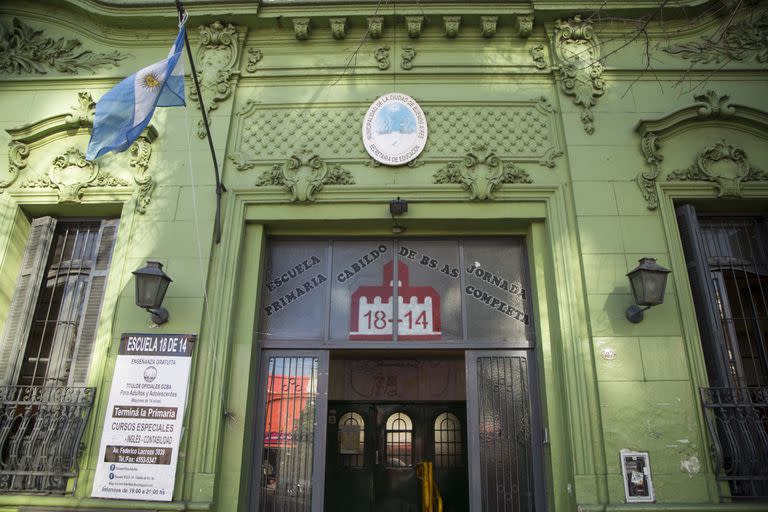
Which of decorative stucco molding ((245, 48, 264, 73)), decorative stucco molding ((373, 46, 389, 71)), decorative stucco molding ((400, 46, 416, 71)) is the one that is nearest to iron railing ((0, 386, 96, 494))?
decorative stucco molding ((245, 48, 264, 73))

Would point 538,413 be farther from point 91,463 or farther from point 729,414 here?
point 91,463

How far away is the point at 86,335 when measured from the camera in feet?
18.7

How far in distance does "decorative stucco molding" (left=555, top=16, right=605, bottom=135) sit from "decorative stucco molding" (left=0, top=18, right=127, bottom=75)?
5.60 m

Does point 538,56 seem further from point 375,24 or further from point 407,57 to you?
point 375,24

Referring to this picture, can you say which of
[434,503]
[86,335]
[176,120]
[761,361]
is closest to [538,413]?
[761,361]

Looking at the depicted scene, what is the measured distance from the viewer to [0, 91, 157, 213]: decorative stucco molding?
20.0 ft

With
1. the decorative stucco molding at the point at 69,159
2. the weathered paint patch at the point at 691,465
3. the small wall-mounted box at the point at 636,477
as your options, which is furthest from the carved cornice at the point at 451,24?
the weathered paint patch at the point at 691,465

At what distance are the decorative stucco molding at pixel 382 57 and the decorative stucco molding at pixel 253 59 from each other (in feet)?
4.84

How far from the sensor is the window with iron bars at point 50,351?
5176mm

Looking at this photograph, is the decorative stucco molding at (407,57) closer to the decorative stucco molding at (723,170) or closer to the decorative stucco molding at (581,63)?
the decorative stucco molding at (581,63)

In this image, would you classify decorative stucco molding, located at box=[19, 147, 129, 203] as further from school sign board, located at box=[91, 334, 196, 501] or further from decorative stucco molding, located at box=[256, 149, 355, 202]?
school sign board, located at box=[91, 334, 196, 501]

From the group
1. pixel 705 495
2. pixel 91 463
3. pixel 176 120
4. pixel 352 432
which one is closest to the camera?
pixel 705 495

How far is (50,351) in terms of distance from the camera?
5777 millimetres

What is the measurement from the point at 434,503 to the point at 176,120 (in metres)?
7.44
